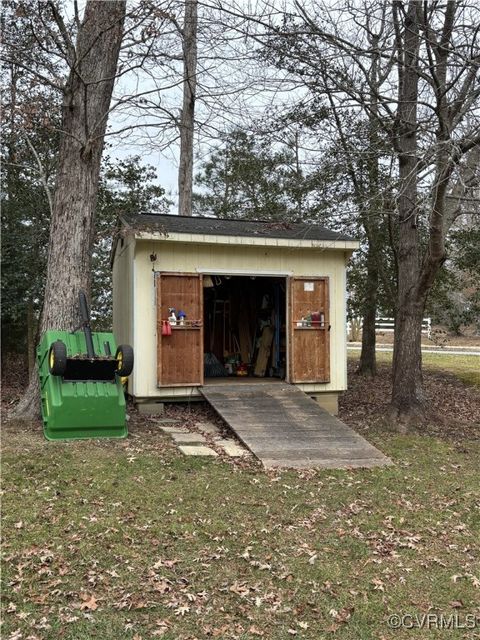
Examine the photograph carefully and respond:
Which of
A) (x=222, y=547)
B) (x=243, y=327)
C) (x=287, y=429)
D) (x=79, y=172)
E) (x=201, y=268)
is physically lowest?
(x=222, y=547)

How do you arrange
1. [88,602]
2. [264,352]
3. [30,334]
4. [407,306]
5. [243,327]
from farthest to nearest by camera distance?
[243,327]
[30,334]
[264,352]
[407,306]
[88,602]

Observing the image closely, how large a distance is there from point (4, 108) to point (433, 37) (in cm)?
540

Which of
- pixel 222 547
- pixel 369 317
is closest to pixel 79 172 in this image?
pixel 222 547

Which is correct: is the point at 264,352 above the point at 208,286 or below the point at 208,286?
below

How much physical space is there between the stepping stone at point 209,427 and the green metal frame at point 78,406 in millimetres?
1162

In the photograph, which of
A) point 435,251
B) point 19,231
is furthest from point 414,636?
point 19,231

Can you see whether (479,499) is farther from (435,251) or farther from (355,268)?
(355,268)

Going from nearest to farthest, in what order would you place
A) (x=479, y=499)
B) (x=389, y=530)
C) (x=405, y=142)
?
(x=389, y=530) < (x=479, y=499) < (x=405, y=142)

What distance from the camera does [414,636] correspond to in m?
3.07

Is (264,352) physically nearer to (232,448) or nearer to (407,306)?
→ (407,306)

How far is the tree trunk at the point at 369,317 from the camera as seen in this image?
12.5 meters

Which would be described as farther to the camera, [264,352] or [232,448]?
[264,352]

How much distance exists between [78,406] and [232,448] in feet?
5.81

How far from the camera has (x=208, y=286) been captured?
361 inches
